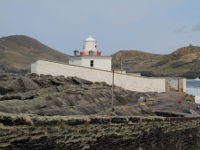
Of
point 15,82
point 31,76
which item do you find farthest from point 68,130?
point 31,76

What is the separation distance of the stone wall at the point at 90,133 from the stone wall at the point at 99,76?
1981cm

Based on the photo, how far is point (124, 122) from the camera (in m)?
10.1

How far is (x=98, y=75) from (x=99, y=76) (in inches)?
5.5

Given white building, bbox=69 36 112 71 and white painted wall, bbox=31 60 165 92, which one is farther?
white building, bbox=69 36 112 71

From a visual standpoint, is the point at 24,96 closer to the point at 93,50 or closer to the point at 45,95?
the point at 45,95

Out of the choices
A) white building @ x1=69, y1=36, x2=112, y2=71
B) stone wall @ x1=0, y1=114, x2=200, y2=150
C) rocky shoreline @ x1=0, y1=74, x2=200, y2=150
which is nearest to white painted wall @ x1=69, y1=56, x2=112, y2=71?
white building @ x1=69, y1=36, x2=112, y2=71

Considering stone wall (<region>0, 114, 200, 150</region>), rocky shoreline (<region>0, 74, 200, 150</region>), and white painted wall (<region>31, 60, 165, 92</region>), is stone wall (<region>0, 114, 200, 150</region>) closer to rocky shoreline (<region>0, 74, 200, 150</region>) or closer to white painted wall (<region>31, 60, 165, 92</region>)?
rocky shoreline (<region>0, 74, 200, 150</region>)

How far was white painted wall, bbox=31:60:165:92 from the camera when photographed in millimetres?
32469

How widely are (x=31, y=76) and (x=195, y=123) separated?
18142mm

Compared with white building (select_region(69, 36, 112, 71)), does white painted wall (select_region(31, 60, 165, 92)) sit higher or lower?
lower

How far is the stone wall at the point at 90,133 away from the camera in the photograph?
6531 millimetres

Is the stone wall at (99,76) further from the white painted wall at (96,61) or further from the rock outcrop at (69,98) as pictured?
the white painted wall at (96,61)

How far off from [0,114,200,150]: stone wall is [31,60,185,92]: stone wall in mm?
19810

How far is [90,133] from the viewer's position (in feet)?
28.1
